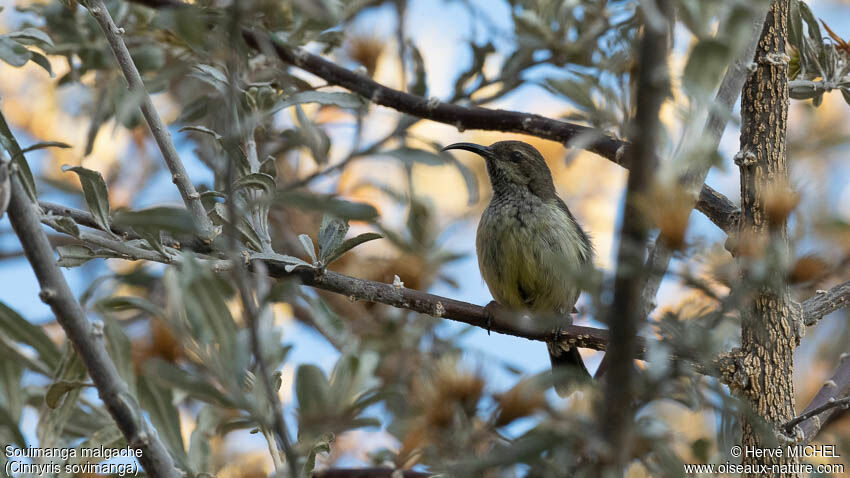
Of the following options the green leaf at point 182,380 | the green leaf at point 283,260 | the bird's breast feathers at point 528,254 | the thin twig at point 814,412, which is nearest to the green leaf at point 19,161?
the green leaf at point 283,260

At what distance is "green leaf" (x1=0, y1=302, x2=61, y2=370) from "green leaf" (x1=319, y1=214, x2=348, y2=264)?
2.90 ft

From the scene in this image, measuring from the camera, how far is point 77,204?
17.0 feet

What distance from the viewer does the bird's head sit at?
5.19 m

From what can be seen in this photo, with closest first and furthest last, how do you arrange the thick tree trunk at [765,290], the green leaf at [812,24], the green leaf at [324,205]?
the green leaf at [324,205] < the thick tree trunk at [765,290] < the green leaf at [812,24]

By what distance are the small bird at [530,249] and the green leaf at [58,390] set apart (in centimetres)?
275

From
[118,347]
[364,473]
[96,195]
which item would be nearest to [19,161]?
[96,195]

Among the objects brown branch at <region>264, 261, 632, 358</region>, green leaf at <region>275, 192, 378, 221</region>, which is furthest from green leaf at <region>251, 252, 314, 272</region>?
green leaf at <region>275, 192, 378, 221</region>

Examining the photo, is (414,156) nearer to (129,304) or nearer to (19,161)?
(129,304)

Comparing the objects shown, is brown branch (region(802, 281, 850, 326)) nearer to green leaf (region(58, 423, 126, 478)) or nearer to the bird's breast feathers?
the bird's breast feathers

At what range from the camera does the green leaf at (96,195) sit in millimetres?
2545

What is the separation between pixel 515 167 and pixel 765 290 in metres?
2.80

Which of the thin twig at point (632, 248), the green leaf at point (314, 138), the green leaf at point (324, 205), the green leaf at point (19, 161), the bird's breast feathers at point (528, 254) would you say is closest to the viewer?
the thin twig at point (632, 248)

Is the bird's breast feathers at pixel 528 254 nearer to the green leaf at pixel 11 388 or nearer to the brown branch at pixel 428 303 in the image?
the brown branch at pixel 428 303

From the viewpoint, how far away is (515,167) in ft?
17.4
